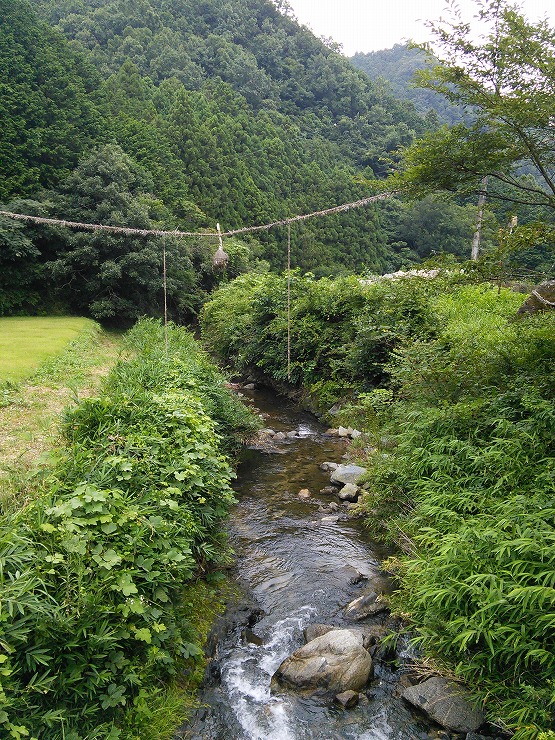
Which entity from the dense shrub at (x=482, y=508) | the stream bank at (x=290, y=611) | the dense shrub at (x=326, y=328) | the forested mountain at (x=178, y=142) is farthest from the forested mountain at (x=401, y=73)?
the stream bank at (x=290, y=611)

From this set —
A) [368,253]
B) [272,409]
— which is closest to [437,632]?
[272,409]

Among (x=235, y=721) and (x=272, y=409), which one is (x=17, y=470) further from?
(x=272, y=409)

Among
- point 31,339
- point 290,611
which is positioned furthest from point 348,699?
point 31,339

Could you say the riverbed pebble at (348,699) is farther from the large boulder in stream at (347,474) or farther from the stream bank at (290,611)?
the large boulder in stream at (347,474)

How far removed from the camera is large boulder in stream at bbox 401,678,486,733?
363cm

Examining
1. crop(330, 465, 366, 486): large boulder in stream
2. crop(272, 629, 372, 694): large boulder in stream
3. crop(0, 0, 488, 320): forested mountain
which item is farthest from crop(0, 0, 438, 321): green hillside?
crop(272, 629, 372, 694): large boulder in stream

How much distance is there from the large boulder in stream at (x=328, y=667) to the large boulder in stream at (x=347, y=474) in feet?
11.9

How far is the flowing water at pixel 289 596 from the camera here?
3855mm

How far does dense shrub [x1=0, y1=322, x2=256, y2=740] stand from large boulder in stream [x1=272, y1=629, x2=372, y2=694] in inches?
35.9

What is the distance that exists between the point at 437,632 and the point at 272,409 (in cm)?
970

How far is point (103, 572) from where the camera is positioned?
11.0 ft

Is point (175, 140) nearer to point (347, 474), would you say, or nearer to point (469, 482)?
point (347, 474)

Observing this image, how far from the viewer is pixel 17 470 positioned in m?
4.84

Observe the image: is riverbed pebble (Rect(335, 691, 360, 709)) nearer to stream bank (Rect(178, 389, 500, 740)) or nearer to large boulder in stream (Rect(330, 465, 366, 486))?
stream bank (Rect(178, 389, 500, 740))
